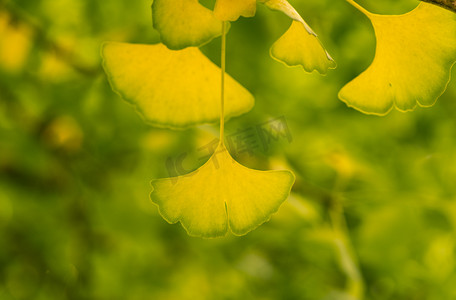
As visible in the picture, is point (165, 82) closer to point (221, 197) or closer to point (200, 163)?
point (221, 197)

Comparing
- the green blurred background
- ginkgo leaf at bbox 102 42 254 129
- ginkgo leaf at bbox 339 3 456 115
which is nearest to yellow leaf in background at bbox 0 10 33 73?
the green blurred background

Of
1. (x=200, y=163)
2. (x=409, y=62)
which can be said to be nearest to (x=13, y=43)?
(x=200, y=163)

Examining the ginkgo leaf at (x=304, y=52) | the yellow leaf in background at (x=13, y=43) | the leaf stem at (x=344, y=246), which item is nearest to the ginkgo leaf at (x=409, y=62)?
the ginkgo leaf at (x=304, y=52)

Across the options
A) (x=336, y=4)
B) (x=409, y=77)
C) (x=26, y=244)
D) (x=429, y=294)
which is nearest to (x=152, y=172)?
(x=26, y=244)

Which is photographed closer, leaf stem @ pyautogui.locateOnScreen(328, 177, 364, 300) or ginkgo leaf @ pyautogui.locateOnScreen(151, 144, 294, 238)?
ginkgo leaf @ pyautogui.locateOnScreen(151, 144, 294, 238)

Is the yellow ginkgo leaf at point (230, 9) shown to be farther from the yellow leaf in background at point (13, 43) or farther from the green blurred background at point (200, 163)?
the yellow leaf in background at point (13, 43)

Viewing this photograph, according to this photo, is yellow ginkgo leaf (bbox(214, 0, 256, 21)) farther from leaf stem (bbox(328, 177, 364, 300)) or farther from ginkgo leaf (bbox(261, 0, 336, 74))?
leaf stem (bbox(328, 177, 364, 300))

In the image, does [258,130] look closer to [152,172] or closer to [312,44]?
[152,172]
